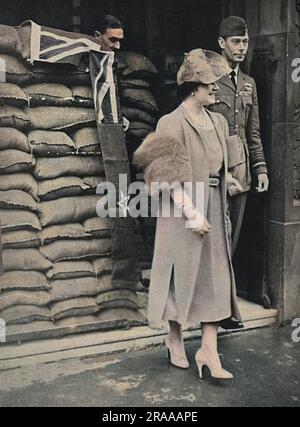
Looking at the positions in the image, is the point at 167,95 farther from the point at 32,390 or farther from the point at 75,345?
the point at 32,390

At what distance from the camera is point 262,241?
18.6ft

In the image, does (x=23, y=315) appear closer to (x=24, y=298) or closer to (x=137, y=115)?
(x=24, y=298)

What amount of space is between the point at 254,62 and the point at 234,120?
680mm

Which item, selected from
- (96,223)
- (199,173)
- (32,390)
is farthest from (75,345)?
(199,173)

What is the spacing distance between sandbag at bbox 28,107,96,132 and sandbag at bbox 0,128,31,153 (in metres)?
0.16

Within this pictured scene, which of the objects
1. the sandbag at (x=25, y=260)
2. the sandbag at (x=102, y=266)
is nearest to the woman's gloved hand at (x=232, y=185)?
the sandbag at (x=102, y=266)

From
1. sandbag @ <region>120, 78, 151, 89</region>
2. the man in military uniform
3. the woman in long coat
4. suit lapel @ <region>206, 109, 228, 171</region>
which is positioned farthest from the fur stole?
sandbag @ <region>120, 78, 151, 89</region>

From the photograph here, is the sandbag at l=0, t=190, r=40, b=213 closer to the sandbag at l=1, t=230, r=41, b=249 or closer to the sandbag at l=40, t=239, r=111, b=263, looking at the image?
the sandbag at l=1, t=230, r=41, b=249

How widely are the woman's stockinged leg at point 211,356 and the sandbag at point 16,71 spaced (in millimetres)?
2311

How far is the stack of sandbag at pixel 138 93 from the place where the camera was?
560 centimetres

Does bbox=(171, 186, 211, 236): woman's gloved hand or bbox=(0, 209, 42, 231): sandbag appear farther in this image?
bbox=(0, 209, 42, 231): sandbag

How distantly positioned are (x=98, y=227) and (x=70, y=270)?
1.35 feet

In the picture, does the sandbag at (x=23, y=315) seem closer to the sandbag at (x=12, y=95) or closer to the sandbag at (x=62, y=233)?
the sandbag at (x=62, y=233)

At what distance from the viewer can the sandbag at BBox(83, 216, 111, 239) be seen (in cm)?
497
